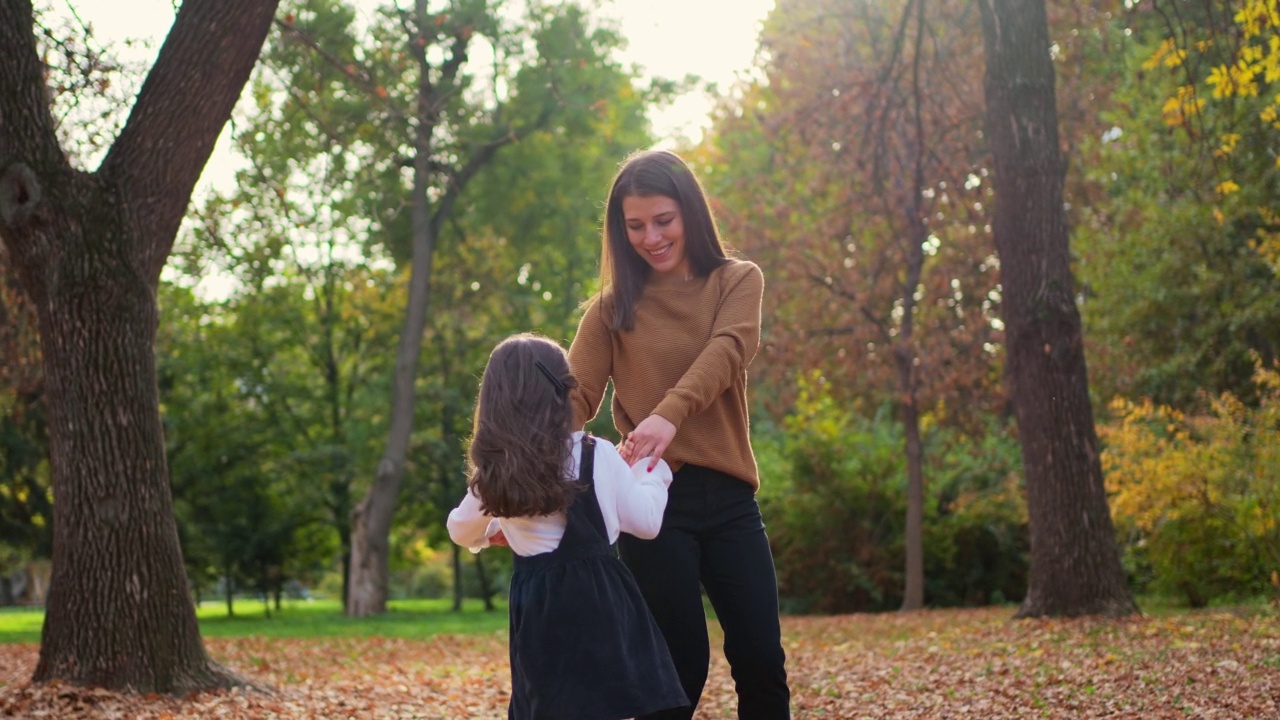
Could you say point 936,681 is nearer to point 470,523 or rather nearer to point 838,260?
point 470,523

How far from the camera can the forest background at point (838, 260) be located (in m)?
12.2

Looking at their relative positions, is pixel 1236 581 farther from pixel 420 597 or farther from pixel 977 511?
pixel 420 597

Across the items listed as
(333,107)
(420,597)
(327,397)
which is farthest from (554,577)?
(420,597)

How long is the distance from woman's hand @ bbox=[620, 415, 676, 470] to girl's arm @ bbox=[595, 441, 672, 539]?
26mm

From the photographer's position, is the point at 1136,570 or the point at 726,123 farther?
the point at 726,123

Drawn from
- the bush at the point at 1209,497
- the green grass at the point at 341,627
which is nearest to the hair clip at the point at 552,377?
the bush at the point at 1209,497

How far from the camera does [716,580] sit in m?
3.62

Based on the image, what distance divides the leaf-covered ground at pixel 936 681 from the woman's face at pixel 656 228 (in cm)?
333

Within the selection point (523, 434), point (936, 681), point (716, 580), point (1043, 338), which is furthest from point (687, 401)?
point (1043, 338)

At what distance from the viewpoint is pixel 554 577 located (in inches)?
129

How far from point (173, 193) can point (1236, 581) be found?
34.7 ft

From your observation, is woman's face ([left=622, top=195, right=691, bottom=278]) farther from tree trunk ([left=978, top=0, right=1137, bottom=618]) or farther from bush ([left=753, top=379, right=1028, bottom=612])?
bush ([left=753, top=379, right=1028, bottom=612])

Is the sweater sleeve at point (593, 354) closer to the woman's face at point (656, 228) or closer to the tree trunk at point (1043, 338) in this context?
the woman's face at point (656, 228)

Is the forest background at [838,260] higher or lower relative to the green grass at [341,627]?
higher
